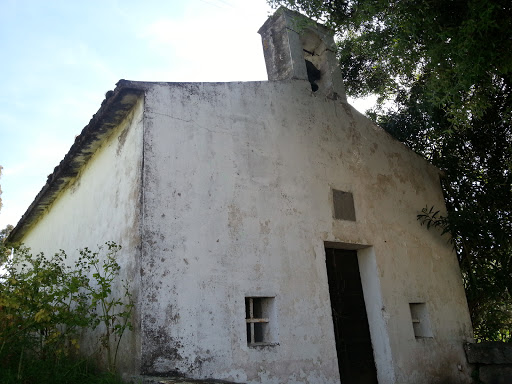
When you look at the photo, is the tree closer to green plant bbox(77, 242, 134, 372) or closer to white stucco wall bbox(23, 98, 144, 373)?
white stucco wall bbox(23, 98, 144, 373)

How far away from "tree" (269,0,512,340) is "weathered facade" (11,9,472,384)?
0.73 meters

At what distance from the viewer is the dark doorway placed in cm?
637

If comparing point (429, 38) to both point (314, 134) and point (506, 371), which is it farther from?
point (506, 371)

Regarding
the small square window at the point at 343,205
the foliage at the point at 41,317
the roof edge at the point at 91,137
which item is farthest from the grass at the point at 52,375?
the small square window at the point at 343,205

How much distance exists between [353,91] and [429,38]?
4141 mm

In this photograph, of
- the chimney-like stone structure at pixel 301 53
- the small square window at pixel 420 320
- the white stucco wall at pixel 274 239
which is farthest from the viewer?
the chimney-like stone structure at pixel 301 53

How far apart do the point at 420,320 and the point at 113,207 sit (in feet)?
17.9

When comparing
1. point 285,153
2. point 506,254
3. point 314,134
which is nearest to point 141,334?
point 285,153

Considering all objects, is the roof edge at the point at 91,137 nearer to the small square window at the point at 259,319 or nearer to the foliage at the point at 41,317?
the foliage at the point at 41,317

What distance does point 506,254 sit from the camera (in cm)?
827

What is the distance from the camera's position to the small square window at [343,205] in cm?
682

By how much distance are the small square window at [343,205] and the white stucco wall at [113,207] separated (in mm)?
3125

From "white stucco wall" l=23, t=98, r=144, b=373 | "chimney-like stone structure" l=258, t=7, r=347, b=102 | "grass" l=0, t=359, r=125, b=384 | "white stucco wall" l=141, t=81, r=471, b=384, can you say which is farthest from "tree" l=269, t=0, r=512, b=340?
"grass" l=0, t=359, r=125, b=384

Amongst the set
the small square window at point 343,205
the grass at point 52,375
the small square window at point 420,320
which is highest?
the small square window at point 343,205
